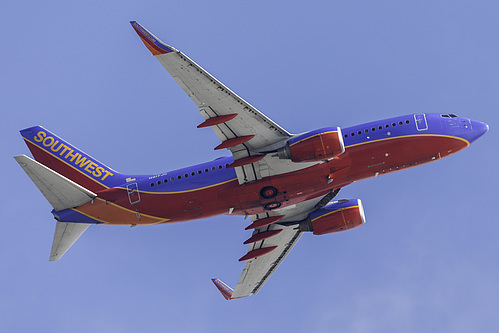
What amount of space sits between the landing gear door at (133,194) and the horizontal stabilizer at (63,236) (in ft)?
15.2

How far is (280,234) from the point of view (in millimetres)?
63969

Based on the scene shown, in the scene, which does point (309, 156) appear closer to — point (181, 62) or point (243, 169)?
point (243, 169)

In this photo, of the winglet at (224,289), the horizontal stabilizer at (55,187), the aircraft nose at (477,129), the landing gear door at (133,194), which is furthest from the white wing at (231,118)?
the winglet at (224,289)

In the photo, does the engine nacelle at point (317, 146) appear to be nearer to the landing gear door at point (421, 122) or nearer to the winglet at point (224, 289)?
the landing gear door at point (421, 122)

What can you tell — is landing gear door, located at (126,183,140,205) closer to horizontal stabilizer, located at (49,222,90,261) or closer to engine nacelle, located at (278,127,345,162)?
horizontal stabilizer, located at (49,222,90,261)

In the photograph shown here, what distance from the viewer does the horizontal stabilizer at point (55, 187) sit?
169 feet

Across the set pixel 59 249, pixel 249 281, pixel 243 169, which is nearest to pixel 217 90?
pixel 243 169

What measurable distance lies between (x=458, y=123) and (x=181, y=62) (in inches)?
917

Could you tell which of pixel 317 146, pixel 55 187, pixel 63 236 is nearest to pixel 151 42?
pixel 317 146

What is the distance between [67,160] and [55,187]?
17.6 feet

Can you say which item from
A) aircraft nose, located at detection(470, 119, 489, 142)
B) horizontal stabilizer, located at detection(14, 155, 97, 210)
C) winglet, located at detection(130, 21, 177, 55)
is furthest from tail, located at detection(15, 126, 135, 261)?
aircraft nose, located at detection(470, 119, 489, 142)

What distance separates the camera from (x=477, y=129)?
54.7 metres

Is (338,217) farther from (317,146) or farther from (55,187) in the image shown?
(55,187)

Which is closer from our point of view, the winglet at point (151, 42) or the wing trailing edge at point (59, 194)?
the winglet at point (151, 42)
